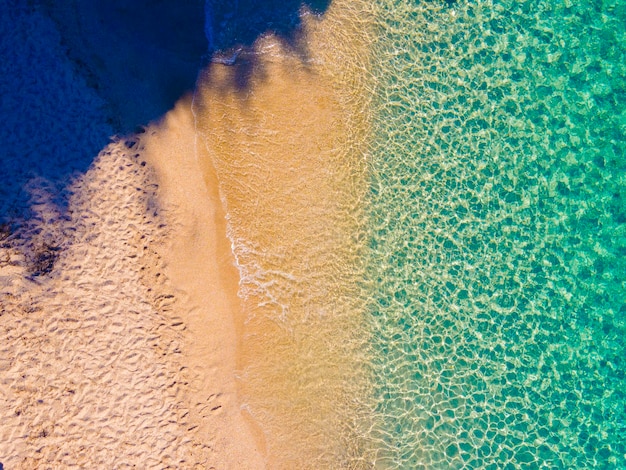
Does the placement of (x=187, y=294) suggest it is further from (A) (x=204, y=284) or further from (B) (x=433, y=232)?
(B) (x=433, y=232)

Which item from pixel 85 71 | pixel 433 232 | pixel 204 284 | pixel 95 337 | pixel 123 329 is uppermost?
pixel 85 71

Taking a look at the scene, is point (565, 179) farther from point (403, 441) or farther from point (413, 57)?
point (403, 441)

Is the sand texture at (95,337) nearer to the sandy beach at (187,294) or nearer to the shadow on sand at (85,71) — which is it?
the sandy beach at (187,294)

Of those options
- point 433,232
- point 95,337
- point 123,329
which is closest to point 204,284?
point 123,329

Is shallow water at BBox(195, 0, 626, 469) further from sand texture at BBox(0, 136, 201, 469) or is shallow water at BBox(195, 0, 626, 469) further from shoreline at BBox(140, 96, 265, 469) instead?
sand texture at BBox(0, 136, 201, 469)

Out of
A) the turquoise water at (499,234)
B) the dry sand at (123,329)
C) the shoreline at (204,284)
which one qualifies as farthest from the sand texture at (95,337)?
the turquoise water at (499,234)

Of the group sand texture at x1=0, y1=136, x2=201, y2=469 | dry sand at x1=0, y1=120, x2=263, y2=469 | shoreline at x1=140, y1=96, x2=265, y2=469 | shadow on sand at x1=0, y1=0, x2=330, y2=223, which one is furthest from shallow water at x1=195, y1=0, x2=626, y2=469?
sand texture at x1=0, y1=136, x2=201, y2=469
